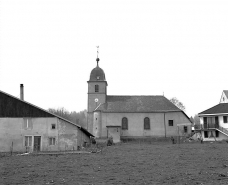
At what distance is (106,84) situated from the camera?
188 ft

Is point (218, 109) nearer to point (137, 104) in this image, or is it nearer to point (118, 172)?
point (137, 104)

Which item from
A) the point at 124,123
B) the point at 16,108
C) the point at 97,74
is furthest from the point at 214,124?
the point at 16,108

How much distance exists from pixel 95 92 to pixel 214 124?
21.7 metres

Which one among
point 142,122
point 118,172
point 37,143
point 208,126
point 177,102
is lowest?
point 118,172

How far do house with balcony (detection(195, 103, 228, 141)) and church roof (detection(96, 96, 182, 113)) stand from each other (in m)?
6.74

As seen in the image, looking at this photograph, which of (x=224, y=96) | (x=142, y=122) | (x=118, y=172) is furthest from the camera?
(x=224, y=96)

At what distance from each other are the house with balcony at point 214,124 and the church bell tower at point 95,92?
1795cm

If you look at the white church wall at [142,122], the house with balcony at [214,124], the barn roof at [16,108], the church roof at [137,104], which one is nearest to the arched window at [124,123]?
the white church wall at [142,122]

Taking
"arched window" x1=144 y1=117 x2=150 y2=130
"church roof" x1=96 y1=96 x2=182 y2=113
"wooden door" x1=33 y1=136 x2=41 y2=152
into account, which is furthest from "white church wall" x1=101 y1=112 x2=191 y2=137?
"wooden door" x1=33 y1=136 x2=41 y2=152

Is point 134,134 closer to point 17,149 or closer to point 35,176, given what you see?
point 17,149

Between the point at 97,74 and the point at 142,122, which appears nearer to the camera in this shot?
the point at 142,122

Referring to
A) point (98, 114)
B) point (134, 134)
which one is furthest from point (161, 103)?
point (98, 114)

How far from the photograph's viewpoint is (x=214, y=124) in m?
45.9

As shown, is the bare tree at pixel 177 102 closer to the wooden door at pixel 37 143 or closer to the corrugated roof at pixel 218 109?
the corrugated roof at pixel 218 109
